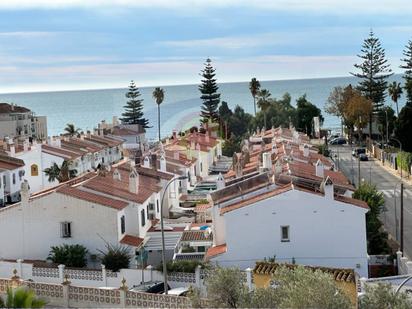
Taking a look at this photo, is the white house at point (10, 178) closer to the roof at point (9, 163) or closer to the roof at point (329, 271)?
the roof at point (9, 163)

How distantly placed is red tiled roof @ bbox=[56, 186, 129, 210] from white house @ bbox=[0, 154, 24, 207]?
24.0m

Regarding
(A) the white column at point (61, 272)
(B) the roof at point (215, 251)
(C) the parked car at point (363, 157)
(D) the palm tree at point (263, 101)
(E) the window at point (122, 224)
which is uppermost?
(D) the palm tree at point (263, 101)

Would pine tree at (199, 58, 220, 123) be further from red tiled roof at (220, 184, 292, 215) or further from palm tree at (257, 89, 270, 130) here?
red tiled roof at (220, 184, 292, 215)

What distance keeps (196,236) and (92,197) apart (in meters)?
4.68

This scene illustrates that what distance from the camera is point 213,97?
10144cm

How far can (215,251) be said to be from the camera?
29422mm

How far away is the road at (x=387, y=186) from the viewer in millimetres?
40472

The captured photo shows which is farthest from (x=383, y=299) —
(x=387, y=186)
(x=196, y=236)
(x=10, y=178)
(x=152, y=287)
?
(x=10, y=178)

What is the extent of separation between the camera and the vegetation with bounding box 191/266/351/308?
544 inches

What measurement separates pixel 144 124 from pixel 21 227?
82.1 m

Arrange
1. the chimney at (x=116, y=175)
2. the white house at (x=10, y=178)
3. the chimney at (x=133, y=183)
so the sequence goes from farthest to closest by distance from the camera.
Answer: the white house at (x=10, y=178)
the chimney at (x=116, y=175)
the chimney at (x=133, y=183)

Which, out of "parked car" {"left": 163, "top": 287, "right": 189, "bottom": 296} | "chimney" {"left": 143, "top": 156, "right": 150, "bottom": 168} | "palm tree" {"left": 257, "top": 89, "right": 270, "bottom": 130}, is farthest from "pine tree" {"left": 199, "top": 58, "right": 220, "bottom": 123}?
"parked car" {"left": 163, "top": 287, "right": 189, "bottom": 296}

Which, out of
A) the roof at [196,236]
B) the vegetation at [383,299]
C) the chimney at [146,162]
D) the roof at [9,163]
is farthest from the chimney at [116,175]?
the vegetation at [383,299]

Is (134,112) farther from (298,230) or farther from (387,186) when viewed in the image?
(298,230)
